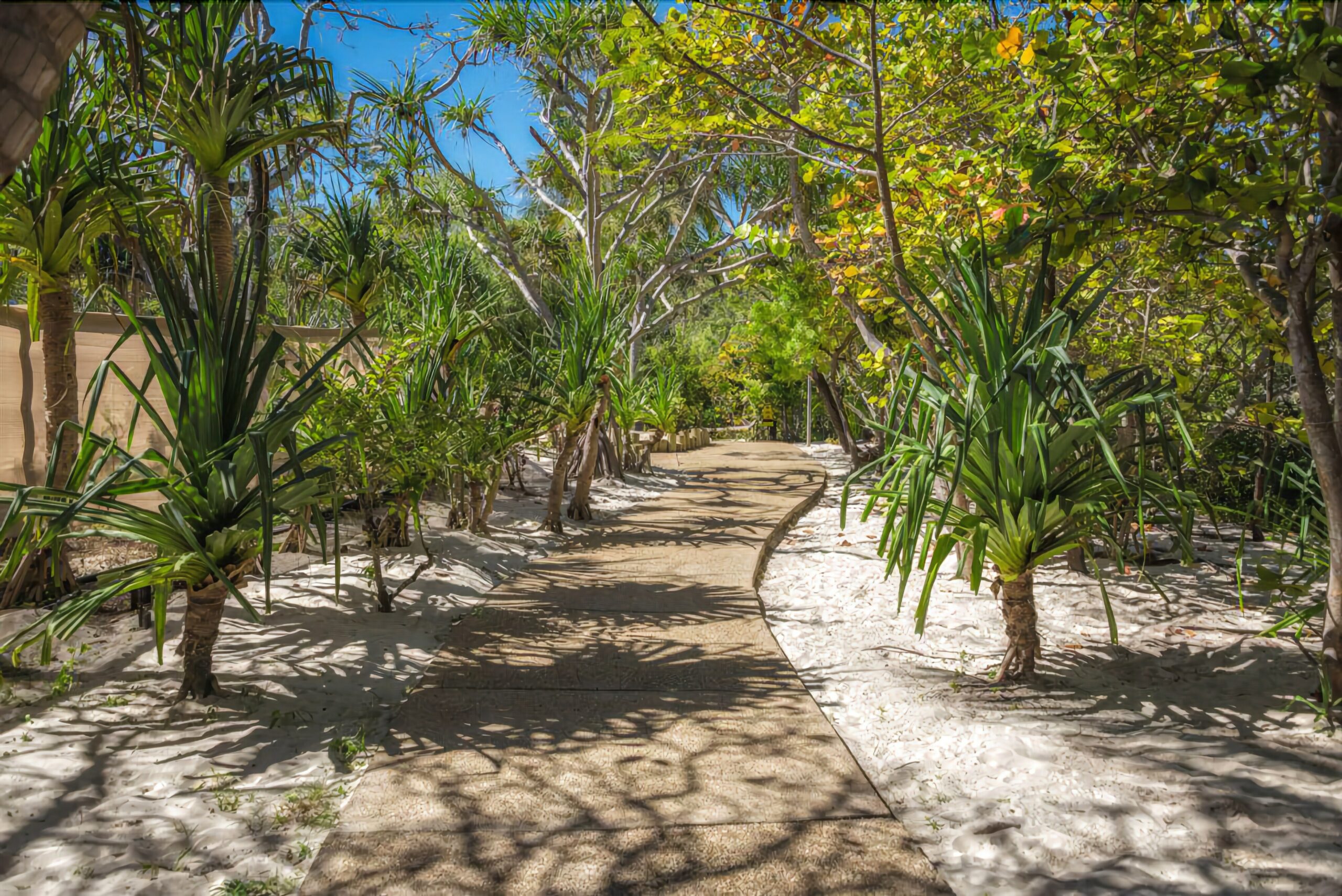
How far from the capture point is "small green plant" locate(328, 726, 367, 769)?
2.66 metres

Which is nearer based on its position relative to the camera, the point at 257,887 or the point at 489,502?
the point at 257,887

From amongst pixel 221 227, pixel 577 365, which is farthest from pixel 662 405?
pixel 221 227

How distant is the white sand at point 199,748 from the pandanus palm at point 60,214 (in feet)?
3.58

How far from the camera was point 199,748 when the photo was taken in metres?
2.63

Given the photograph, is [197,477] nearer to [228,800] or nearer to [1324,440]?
[228,800]

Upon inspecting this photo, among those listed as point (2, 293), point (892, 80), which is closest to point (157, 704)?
point (2, 293)

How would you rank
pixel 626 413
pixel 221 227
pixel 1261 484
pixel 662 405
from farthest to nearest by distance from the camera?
Answer: pixel 662 405 → pixel 626 413 → pixel 1261 484 → pixel 221 227

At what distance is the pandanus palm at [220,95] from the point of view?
11.9 feet

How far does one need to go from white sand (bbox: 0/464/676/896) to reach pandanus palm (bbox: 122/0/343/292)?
66.8 inches

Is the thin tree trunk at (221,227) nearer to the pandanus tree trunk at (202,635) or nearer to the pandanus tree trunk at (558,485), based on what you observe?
the pandanus tree trunk at (202,635)

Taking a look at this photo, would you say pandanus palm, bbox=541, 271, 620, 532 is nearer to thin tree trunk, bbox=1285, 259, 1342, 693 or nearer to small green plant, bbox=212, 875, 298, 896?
small green plant, bbox=212, 875, 298, 896

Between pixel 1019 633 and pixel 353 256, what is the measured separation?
583cm

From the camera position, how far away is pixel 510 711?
122 inches

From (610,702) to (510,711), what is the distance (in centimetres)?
40
